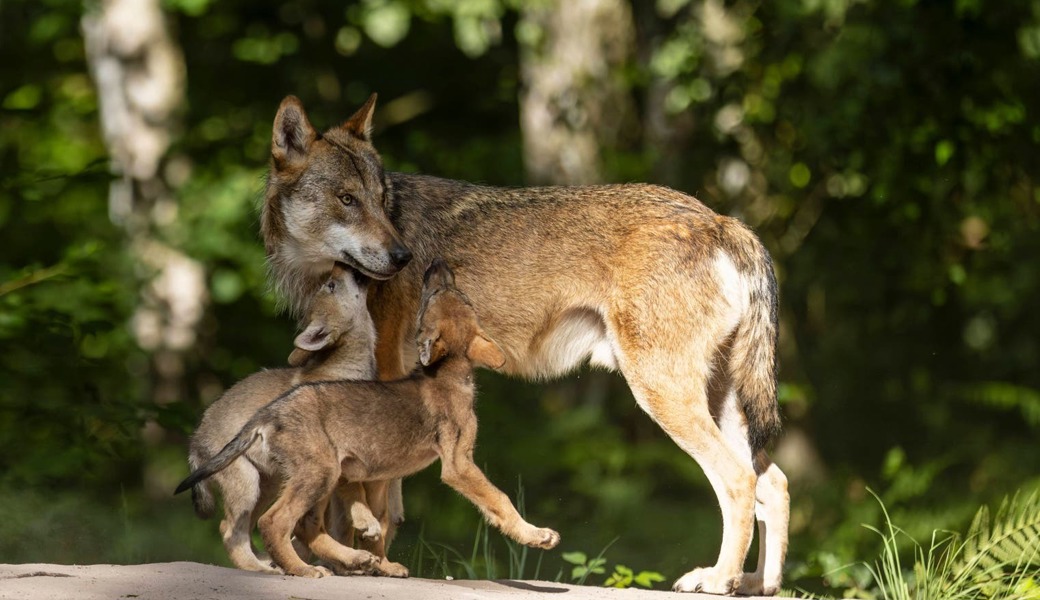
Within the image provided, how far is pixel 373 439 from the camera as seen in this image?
236 inches

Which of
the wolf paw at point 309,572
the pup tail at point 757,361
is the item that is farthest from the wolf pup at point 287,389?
the pup tail at point 757,361

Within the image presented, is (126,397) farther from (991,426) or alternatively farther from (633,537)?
(991,426)

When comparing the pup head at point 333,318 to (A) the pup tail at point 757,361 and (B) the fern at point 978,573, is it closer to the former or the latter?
(A) the pup tail at point 757,361

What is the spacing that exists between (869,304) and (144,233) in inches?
272

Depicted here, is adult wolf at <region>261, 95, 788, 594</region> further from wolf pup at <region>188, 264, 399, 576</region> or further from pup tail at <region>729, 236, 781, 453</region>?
wolf pup at <region>188, 264, 399, 576</region>

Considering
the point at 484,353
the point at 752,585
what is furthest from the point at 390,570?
the point at 752,585

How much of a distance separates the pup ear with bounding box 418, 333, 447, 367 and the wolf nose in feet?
2.10

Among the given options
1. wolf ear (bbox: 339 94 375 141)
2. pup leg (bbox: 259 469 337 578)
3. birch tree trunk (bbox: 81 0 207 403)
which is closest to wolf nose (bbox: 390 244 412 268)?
wolf ear (bbox: 339 94 375 141)

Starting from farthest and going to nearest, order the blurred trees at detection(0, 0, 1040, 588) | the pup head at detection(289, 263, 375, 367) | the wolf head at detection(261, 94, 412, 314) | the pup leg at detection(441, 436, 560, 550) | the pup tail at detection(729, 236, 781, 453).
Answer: the blurred trees at detection(0, 0, 1040, 588) < the pup tail at detection(729, 236, 781, 453) < the wolf head at detection(261, 94, 412, 314) < the pup head at detection(289, 263, 375, 367) < the pup leg at detection(441, 436, 560, 550)

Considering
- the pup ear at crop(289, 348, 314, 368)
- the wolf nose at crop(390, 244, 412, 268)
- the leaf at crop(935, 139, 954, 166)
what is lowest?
the pup ear at crop(289, 348, 314, 368)

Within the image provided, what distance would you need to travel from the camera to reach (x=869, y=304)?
1336cm

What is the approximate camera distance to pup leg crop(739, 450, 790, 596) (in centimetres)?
689

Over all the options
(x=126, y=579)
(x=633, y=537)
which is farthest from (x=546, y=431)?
(x=126, y=579)

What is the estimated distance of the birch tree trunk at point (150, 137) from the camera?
13312 millimetres
